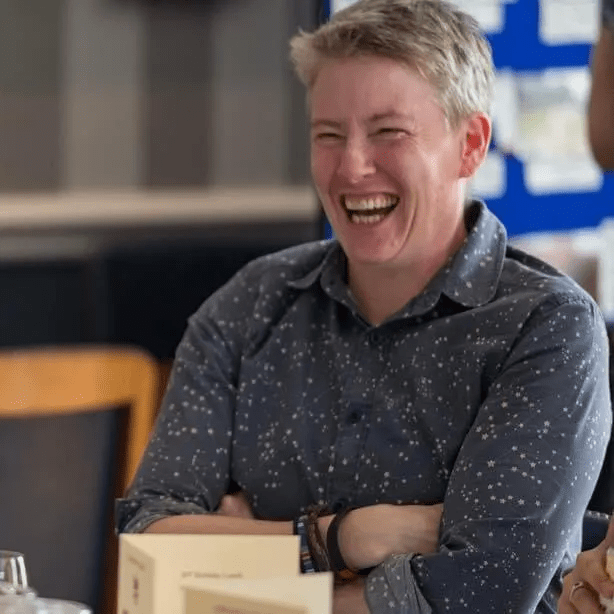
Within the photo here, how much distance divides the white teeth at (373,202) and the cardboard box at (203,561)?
0.94 m

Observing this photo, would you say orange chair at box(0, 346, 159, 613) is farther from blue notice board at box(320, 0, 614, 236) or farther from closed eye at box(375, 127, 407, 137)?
blue notice board at box(320, 0, 614, 236)

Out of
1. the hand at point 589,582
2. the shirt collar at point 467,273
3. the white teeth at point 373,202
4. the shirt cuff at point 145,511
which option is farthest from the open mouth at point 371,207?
the hand at point 589,582

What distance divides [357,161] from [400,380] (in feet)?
1.10

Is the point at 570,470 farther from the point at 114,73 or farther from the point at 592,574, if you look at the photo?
the point at 114,73

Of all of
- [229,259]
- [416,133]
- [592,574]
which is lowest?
[229,259]

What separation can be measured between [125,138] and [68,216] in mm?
329

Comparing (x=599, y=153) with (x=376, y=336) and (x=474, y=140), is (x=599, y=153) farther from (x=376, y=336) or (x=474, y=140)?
(x=376, y=336)

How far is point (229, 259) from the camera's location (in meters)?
4.80

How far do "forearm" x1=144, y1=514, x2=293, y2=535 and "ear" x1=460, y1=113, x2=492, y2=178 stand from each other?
618 mm

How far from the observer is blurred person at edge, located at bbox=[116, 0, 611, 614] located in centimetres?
203

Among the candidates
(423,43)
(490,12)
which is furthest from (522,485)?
(490,12)

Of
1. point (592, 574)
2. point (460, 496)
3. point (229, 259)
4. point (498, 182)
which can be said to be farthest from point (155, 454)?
point (229, 259)

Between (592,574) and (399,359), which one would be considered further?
(399,359)

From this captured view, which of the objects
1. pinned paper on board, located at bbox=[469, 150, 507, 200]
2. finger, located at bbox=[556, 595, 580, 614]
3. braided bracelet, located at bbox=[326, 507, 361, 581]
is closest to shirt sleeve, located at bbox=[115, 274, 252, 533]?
braided bracelet, located at bbox=[326, 507, 361, 581]
